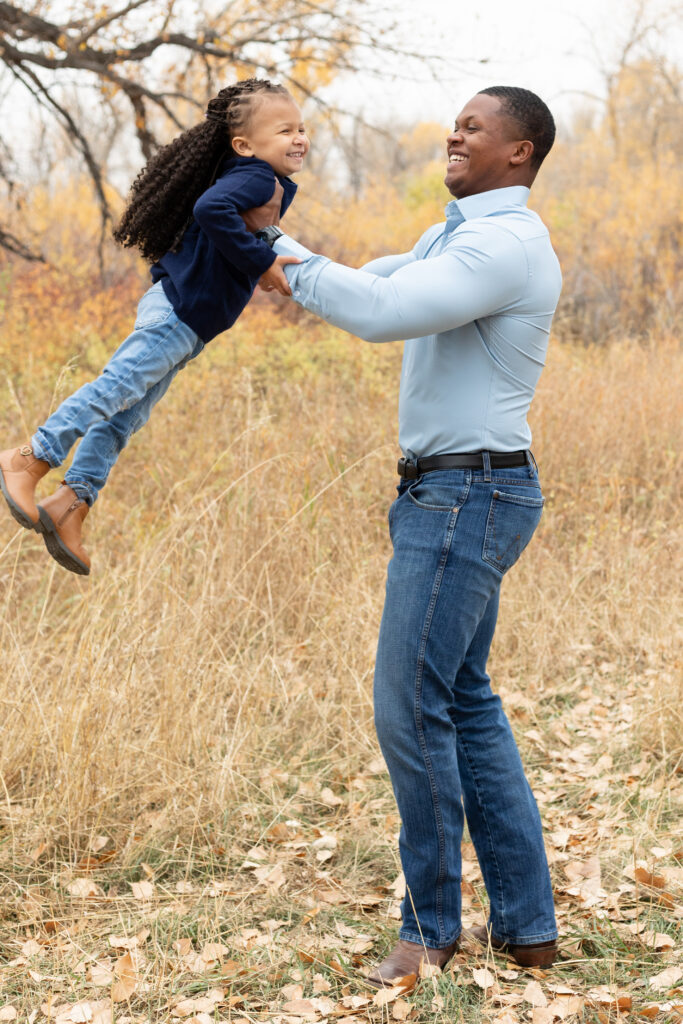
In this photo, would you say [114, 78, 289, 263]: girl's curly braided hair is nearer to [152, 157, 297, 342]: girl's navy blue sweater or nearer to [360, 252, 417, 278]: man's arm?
[152, 157, 297, 342]: girl's navy blue sweater

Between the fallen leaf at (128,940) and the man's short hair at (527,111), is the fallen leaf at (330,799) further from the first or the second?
the man's short hair at (527,111)

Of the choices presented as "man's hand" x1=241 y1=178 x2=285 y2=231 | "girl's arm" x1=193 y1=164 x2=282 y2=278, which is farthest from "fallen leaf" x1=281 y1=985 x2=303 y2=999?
"man's hand" x1=241 y1=178 x2=285 y2=231

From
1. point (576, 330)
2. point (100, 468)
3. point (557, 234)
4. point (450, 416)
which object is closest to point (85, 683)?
point (100, 468)

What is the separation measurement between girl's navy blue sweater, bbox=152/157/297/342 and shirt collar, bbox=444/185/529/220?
1.63 feet

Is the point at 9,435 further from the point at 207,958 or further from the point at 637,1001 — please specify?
the point at 637,1001

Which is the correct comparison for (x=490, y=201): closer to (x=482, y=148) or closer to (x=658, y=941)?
(x=482, y=148)

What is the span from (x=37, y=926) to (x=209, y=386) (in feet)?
16.1

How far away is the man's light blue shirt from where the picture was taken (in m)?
2.18

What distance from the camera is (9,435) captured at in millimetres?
6324

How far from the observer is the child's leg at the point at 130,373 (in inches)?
108

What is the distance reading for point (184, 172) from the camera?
2.70 m

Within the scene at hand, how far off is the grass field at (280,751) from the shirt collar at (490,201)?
1670mm

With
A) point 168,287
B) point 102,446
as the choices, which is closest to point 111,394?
point 102,446

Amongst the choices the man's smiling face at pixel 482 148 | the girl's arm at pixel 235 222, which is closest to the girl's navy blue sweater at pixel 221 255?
the girl's arm at pixel 235 222
